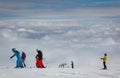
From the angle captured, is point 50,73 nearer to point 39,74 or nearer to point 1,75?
point 39,74

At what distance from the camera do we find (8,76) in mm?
34031

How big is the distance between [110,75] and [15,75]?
23.8 ft

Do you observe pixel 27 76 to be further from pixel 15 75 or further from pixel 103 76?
pixel 103 76

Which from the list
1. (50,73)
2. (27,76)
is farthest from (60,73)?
(27,76)

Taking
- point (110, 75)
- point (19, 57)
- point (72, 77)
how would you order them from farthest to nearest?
1. point (19, 57)
2. point (110, 75)
3. point (72, 77)

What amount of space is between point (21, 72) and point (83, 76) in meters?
4.61

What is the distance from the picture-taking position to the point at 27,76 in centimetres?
3397

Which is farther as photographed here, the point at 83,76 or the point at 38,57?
the point at 38,57

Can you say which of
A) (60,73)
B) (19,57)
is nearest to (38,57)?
(19,57)

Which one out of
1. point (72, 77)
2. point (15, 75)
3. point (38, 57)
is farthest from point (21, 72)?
point (38, 57)

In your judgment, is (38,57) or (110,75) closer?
(110,75)

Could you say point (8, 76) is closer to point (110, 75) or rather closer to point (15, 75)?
point (15, 75)

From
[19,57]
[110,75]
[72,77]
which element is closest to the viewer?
[72,77]

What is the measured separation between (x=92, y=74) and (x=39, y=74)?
4.29 m
